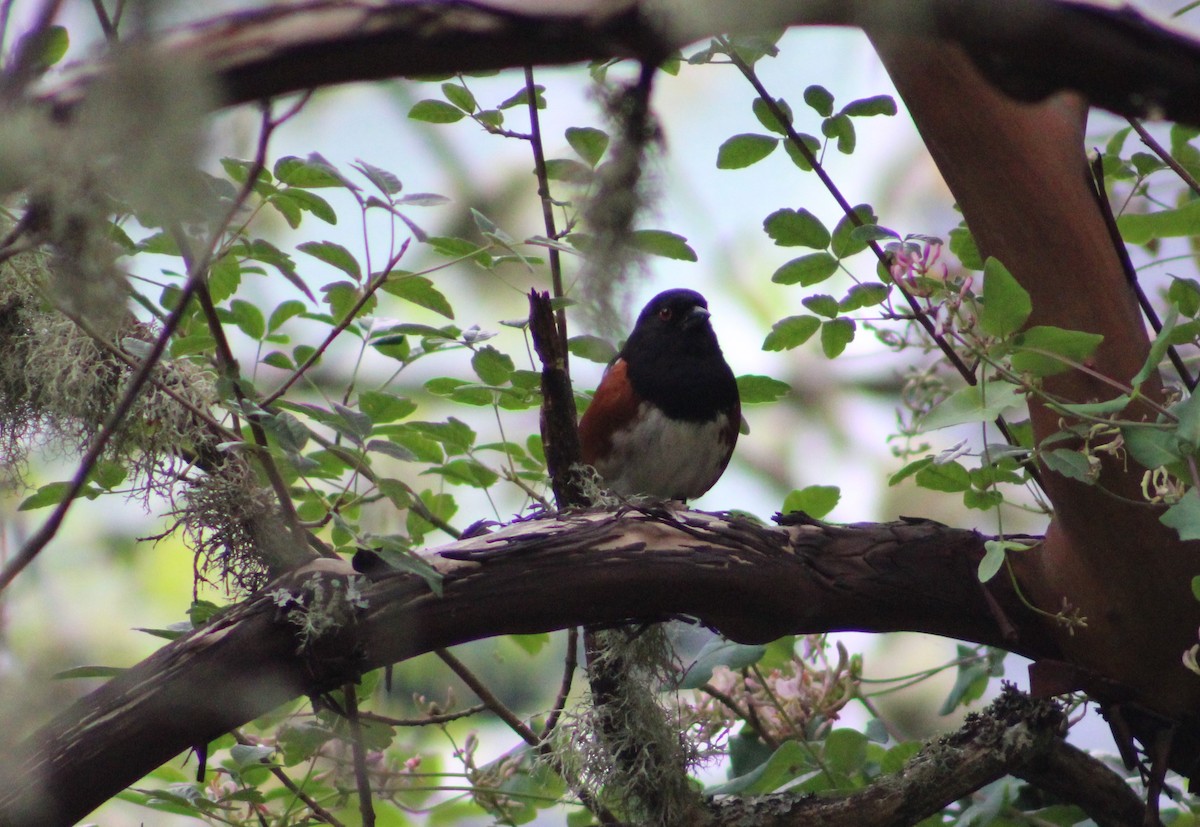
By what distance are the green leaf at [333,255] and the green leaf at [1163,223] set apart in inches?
43.2

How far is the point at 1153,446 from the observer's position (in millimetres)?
1117

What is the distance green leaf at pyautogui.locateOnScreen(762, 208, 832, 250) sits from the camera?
164 cm

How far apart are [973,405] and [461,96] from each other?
916 millimetres

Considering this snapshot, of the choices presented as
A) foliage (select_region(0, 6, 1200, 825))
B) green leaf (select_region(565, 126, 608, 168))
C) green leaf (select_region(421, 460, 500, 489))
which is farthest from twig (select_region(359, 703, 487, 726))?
green leaf (select_region(565, 126, 608, 168))

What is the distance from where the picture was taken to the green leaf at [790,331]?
1.72 meters

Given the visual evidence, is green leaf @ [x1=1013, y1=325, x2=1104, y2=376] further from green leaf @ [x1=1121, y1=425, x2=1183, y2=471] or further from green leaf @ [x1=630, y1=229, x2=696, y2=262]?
green leaf @ [x1=630, y1=229, x2=696, y2=262]

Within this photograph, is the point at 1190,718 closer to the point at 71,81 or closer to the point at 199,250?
the point at 199,250

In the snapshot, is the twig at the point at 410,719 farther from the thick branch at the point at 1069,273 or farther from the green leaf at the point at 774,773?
the thick branch at the point at 1069,273

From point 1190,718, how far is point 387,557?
1.21 metres

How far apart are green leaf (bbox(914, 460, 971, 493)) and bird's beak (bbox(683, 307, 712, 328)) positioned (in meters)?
1.23

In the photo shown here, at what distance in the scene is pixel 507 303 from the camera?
4.01 meters

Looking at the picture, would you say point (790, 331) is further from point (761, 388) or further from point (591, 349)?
point (591, 349)

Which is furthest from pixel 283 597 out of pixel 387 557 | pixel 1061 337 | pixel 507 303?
pixel 507 303

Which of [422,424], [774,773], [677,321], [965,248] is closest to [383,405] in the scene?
[422,424]
